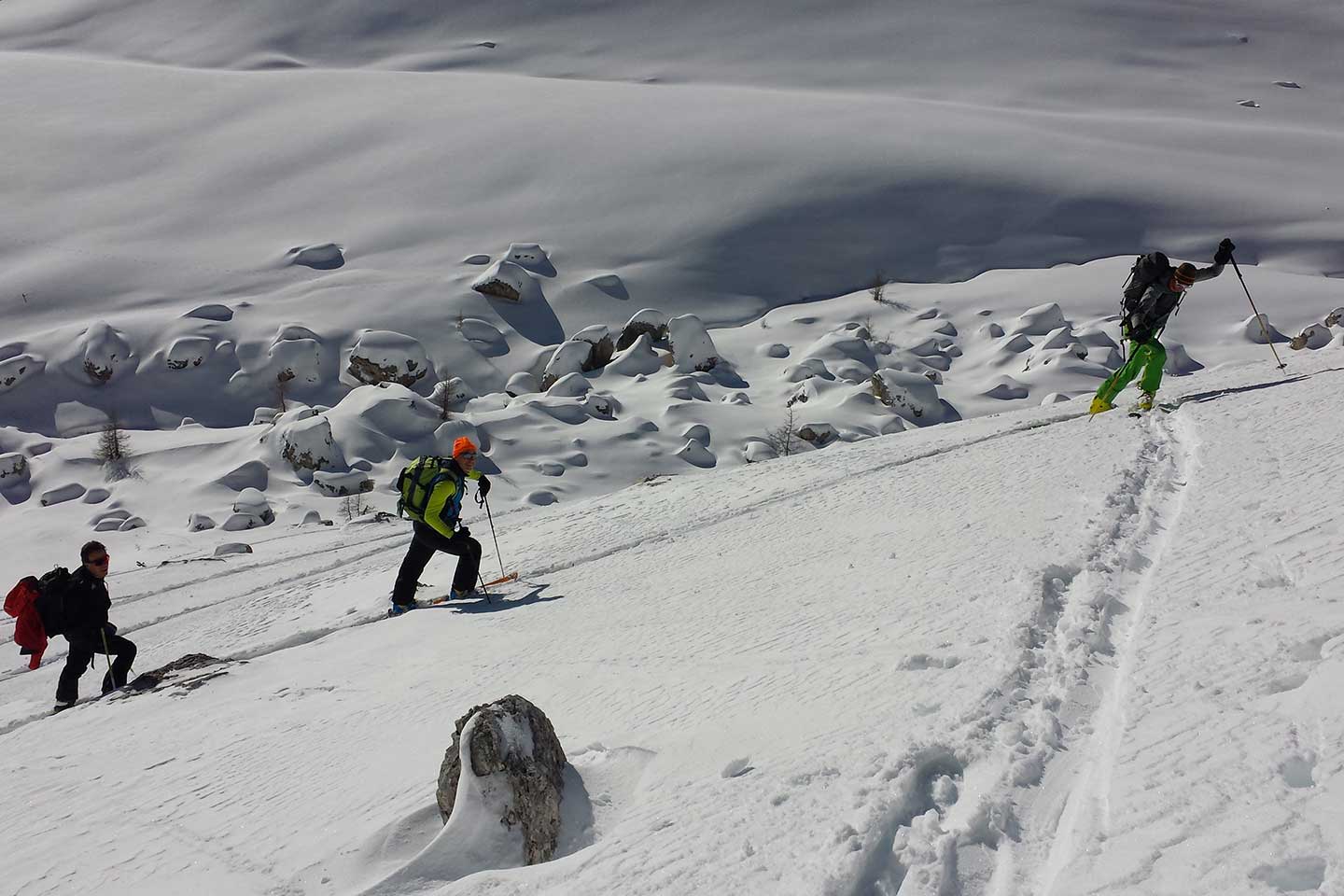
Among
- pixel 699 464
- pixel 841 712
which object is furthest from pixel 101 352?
pixel 841 712

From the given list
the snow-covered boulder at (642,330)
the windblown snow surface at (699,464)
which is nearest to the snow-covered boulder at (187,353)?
the windblown snow surface at (699,464)

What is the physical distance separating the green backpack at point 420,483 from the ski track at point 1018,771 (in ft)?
16.4

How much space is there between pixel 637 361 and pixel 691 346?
1585 millimetres

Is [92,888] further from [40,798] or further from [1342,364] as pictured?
[1342,364]

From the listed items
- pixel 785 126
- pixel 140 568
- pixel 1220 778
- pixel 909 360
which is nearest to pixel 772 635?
pixel 1220 778

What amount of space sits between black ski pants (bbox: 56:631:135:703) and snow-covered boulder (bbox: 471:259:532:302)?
1054 inches

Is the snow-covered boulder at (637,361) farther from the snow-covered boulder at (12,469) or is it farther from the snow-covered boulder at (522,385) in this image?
the snow-covered boulder at (12,469)

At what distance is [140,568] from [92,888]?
11172mm

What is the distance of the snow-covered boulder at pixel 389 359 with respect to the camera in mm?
28250

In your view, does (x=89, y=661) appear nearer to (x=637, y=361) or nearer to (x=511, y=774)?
(x=511, y=774)

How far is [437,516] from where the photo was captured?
27.0ft

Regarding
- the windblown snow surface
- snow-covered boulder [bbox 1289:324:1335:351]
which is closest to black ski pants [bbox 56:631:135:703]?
the windblown snow surface

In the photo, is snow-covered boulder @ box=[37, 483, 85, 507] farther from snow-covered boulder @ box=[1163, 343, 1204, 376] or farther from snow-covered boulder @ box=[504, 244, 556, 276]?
snow-covered boulder @ box=[1163, 343, 1204, 376]

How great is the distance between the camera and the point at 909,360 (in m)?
28.4
